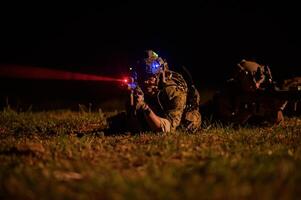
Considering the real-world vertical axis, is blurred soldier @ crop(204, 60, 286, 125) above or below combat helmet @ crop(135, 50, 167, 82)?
below

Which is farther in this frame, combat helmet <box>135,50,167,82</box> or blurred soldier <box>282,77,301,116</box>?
blurred soldier <box>282,77,301,116</box>

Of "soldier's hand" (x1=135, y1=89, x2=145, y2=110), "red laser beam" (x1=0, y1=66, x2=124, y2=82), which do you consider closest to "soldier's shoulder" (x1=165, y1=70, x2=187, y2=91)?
"soldier's hand" (x1=135, y1=89, x2=145, y2=110)

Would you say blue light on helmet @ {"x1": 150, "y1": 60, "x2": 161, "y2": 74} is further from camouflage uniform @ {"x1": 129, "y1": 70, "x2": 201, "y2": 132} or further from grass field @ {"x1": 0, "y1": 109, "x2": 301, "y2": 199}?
grass field @ {"x1": 0, "y1": 109, "x2": 301, "y2": 199}

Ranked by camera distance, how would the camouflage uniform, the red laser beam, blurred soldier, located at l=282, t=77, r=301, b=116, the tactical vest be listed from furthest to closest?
1. the red laser beam
2. blurred soldier, located at l=282, t=77, r=301, b=116
3. the tactical vest
4. the camouflage uniform

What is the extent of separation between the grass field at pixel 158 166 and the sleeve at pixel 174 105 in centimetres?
65

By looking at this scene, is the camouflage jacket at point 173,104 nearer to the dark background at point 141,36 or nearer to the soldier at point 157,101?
the soldier at point 157,101

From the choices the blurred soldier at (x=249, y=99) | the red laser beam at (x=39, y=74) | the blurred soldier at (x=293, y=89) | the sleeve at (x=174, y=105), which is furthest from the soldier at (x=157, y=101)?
the red laser beam at (x=39, y=74)

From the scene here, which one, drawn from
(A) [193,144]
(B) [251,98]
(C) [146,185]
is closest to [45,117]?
(B) [251,98]

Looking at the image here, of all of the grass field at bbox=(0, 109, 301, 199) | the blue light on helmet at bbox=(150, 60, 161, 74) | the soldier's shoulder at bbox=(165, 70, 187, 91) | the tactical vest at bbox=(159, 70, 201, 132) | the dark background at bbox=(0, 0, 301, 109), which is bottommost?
the grass field at bbox=(0, 109, 301, 199)

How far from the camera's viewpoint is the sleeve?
8.14 m

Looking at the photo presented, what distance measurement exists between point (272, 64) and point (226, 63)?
159 cm

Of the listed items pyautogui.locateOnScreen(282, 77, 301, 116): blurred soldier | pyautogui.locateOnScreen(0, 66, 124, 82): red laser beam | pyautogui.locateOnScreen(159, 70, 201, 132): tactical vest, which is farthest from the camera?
pyautogui.locateOnScreen(0, 66, 124, 82): red laser beam

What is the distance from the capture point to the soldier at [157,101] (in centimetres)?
775

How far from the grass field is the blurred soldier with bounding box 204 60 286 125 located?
1.18 meters
